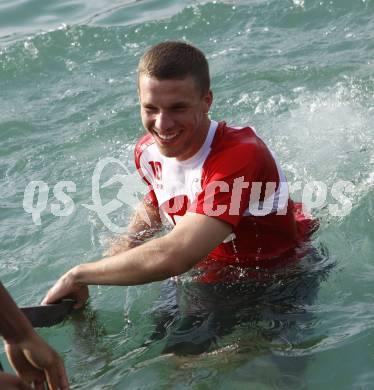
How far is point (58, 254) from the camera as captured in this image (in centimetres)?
546

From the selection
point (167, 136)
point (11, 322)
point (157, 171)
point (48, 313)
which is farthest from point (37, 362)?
point (157, 171)

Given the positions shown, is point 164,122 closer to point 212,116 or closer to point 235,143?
point 235,143

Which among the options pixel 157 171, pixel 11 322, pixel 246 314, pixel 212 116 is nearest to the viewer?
pixel 11 322

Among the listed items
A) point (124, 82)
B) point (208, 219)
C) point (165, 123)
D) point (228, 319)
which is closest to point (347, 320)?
point (228, 319)

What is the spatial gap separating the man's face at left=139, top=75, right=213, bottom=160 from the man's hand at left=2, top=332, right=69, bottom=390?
4.12ft

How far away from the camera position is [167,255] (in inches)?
142

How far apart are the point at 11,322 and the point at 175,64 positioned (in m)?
1.49

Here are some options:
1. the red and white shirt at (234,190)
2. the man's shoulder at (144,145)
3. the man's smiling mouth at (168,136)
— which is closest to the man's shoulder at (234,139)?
the red and white shirt at (234,190)

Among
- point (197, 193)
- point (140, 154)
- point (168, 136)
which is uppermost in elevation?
point (168, 136)

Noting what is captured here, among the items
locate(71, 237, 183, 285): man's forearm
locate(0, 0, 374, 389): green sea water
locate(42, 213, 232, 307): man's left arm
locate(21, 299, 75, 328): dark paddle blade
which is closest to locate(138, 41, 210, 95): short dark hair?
locate(42, 213, 232, 307): man's left arm

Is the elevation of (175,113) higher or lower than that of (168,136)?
higher

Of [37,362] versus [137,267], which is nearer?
[37,362]

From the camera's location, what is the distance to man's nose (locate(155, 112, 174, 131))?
3.83 m

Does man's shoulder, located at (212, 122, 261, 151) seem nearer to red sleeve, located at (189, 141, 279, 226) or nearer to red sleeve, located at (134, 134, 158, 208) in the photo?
red sleeve, located at (189, 141, 279, 226)
